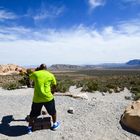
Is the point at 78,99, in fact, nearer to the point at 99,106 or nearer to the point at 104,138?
the point at 99,106

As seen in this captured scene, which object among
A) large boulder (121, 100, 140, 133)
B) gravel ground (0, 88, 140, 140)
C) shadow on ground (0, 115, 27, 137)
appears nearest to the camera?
gravel ground (0, 88, 140, 140)

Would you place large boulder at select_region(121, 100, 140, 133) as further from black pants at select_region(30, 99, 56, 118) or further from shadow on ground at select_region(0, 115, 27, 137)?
shadow on ground at select_region(0, 115, 27, 137)

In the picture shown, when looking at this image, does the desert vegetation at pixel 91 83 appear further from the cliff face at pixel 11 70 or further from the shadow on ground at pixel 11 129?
the shadow on ground at pixel 11 129

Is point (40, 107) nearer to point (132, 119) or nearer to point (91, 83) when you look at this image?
point (132, 119)

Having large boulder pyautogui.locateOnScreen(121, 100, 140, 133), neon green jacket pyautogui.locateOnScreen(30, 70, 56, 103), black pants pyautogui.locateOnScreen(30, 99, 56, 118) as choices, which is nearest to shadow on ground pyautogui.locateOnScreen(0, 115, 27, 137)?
black pants pyautogui.locateOnScreen(30, 99, 56, 118)

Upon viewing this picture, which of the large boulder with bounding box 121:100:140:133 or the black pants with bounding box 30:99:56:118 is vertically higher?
the black pants with bounding box 30:99:56:118

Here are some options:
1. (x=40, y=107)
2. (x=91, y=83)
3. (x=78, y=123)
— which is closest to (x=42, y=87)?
(x=40, y=107)

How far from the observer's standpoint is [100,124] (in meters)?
8.77

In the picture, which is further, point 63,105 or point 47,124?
point 63,105

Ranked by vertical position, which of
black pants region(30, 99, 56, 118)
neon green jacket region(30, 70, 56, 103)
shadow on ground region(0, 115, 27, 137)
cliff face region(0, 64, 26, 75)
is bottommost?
shadow on ground region(0, 115, 27, 137)

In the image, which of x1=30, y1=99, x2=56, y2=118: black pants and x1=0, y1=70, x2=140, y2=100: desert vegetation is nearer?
x1=30, y1=99, x2=56, y2=118: black pants

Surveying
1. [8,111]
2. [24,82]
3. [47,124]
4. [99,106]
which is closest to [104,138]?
[47,124]

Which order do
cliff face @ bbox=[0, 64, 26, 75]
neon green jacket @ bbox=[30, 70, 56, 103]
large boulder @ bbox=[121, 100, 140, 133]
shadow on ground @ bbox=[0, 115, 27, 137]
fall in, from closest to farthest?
1. neon green jacket @ bbox=[30, 70, 56, 103]
2. shadow on ground @ bbox=[0, 115, 27, 137]
3. large boulder @ bbox=[121, 100, 140, 133]
4. cliff face @ bbox=[0, 64, 26, 75]

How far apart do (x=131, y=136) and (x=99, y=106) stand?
2.42 m
